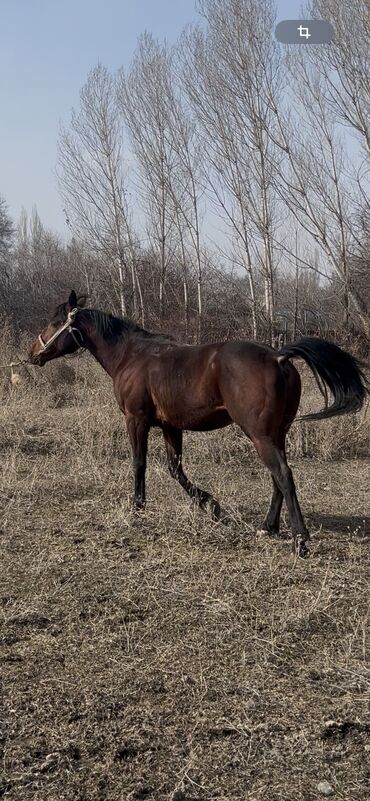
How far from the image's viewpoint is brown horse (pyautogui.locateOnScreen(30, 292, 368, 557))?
15.9ft

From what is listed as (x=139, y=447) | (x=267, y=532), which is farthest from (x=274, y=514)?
(x=139, y=447)

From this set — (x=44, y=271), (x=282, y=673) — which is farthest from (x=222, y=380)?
(x=44, y=271)

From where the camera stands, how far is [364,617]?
362 centimetres

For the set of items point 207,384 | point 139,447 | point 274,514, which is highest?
point 207,384

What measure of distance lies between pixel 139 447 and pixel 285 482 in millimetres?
1475

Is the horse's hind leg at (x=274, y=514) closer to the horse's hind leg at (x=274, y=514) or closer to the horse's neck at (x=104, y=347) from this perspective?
the horse's hind leg at (x=274, y=514)

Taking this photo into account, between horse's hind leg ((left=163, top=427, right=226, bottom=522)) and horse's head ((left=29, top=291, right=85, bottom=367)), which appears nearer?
horse's hind leg ((left=163, top=427, right=226, bottom=522))

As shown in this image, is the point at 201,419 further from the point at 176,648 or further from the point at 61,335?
the point at 176,648

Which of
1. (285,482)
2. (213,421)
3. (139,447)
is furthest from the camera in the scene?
(139,447)

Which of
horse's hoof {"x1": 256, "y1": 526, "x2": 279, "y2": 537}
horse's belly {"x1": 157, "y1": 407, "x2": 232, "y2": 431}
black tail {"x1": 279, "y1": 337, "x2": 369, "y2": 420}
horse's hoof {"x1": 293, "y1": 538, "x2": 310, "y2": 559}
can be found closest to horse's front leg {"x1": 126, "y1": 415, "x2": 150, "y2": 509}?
horse's belly {"x1": 157, "y1": 407, "x2": 232, "y2": 431}

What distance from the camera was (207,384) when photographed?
17.2 ft

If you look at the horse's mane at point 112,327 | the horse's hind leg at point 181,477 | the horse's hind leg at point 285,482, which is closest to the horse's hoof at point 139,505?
the horse's hind leg at point 181,477

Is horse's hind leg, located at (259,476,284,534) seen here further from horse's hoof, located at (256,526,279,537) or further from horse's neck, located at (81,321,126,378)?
horse's neck, located at (81,321,126,378)

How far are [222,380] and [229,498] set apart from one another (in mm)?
1253
